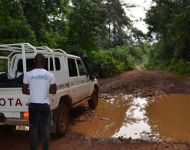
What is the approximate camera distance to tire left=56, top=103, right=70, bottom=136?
8.44 meters

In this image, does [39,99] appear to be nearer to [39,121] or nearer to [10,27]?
[39,121]

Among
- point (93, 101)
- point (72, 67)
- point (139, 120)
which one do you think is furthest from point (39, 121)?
point (93, 101)

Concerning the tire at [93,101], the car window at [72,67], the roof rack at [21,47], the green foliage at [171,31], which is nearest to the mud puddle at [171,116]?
the tire at [93,101]

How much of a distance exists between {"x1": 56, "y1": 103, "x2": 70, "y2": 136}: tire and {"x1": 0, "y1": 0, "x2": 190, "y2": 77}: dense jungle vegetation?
7.60 m

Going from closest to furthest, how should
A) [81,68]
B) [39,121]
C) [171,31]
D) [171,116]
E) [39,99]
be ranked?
1. [39,99]
2. [39,121]
3. [81,68]
4. [171,116]
5. [171,31]

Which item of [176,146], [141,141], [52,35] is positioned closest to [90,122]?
[141,141]

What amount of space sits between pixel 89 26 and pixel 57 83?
17609 millimetres

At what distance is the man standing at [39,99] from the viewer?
6.26 m

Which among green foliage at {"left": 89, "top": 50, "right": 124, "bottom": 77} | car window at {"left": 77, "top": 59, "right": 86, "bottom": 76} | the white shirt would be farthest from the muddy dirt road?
green foliage at {"left": 89, "top": 50, "right": 124, "bottom": 77}

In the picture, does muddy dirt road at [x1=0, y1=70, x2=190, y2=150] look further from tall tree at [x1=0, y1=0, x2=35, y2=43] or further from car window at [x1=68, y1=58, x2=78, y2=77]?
tall tree at [x1=0, y1=0, x2=35, y2=43]

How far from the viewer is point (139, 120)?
1104 centimetres

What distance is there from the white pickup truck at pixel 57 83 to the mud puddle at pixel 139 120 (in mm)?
733

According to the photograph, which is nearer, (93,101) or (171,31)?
(93,101)

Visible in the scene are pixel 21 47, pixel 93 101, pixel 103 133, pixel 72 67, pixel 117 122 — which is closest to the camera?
pixel 21 47
